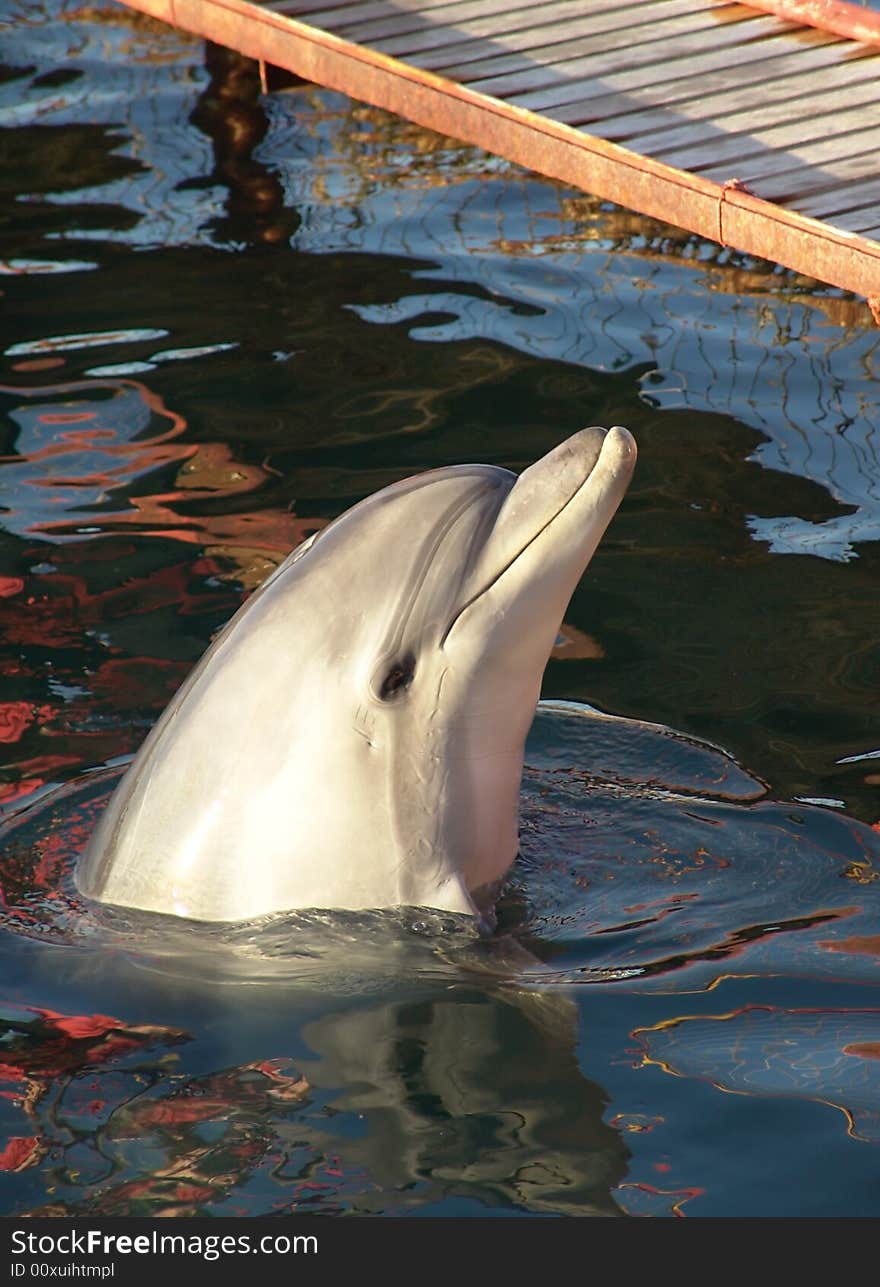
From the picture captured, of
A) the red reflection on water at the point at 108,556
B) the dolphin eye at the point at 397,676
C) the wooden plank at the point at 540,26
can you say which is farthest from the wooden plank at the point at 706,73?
the dolphin eye at the point at 397,676

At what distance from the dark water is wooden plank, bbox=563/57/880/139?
2.87 ft

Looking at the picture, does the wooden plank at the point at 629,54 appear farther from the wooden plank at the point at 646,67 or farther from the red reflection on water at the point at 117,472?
the red reflection on water at the point at 117,472

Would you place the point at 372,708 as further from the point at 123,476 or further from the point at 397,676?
the point at 123,476

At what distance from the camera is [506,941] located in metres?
4.60

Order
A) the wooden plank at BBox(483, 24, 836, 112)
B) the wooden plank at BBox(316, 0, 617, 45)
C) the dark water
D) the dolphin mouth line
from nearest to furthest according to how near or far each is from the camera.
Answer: the dark water < the dolphin mouth line < the wooden plank at BBox(483, 24, 836, 112) < the wooden plank at BBox(316, 0, 617, 45)

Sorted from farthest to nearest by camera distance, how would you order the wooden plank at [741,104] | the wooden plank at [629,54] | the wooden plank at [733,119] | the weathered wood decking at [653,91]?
the wooden plank at [629,54]
the wooden plank at [741,104]
the wooden plank at [733,119]
the weathered wood decking at [653,91]

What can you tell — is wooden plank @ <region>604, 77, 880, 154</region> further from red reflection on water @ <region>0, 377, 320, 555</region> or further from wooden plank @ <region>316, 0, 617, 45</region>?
red reflection on water @ <region>0, 377, 320, 555</region>

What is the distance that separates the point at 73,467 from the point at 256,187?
3.56 meters

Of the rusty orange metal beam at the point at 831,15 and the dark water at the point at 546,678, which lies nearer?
the dark water at the point at 546,678

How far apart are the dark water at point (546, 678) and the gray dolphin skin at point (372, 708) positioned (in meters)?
0.14

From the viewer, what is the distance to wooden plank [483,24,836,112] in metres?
8.87

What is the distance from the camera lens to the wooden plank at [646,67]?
887cm

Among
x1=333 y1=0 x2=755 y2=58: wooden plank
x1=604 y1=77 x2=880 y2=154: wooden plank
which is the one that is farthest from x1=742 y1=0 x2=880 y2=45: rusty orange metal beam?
x1=604 y1=77 x2=880 y2=154: wooden plank

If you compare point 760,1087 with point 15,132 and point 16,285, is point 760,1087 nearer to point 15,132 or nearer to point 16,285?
point 16,285
